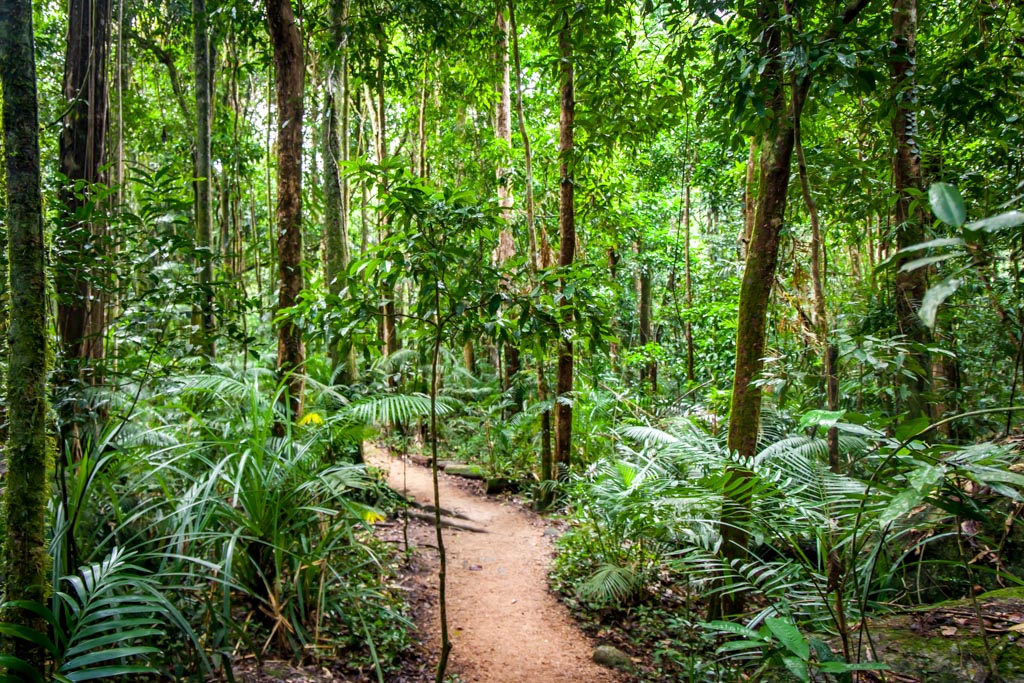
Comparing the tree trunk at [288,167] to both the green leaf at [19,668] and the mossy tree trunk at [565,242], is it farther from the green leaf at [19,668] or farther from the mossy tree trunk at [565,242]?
the mossy tree trunk at [565,242]

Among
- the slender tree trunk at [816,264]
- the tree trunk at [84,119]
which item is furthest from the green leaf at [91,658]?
the slender tree trunk at [816,264]

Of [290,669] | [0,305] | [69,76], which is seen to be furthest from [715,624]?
[69,76]

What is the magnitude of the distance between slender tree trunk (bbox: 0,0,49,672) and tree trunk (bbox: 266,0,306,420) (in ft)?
7.81

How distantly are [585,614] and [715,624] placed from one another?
2.86 meters

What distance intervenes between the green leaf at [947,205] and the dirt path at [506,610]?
355 cm

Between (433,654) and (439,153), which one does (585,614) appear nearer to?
(433,654)

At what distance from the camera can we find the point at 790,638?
182 cm

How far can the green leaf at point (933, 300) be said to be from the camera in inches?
35.5

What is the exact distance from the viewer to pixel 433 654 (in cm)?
381

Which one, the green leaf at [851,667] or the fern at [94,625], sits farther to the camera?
the fern at [94,625]

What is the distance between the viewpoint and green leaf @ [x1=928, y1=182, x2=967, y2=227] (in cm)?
101

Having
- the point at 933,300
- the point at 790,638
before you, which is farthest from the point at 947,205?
the point at 790,638

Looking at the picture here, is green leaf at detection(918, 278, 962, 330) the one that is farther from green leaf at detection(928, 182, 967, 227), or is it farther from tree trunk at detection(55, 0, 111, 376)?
tree trunk at detection(55, 0, 111, 376)

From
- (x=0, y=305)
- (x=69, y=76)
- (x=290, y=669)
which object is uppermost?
(x=69, y=76)
